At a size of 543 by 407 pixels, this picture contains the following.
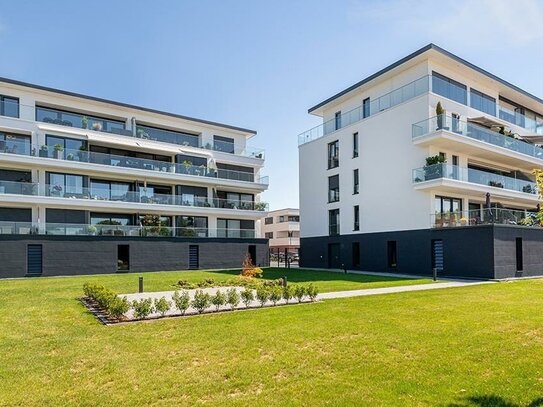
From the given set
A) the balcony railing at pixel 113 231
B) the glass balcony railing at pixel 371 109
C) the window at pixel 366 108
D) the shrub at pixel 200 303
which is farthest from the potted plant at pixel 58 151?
the window at pixel 366 108

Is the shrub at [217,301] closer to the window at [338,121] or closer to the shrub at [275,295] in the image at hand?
the shrub at [275,295]

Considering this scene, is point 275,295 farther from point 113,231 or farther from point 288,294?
point 113,231

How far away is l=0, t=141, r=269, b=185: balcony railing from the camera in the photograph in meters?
27.0

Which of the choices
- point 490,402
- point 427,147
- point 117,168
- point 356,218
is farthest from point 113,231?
point 490,402

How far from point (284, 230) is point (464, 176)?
125 ft

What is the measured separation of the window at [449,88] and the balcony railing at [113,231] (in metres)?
18.7

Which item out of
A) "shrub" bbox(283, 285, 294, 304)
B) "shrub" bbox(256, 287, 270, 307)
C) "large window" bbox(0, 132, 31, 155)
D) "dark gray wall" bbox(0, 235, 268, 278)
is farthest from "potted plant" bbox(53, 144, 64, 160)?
"shrub" bbox(283, 285, 294, 304)

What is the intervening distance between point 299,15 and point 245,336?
1164 cm

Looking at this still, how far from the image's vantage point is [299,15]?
15.0 m

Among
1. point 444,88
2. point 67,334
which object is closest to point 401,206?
point 444,88

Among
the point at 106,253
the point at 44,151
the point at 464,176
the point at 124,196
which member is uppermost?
the point at 44,151

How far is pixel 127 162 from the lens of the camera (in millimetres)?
31062

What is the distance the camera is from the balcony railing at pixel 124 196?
26469mm

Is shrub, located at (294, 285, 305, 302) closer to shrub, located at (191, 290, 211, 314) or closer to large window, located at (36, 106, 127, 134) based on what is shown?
shrub, located at (191, 290, 211, 314)
